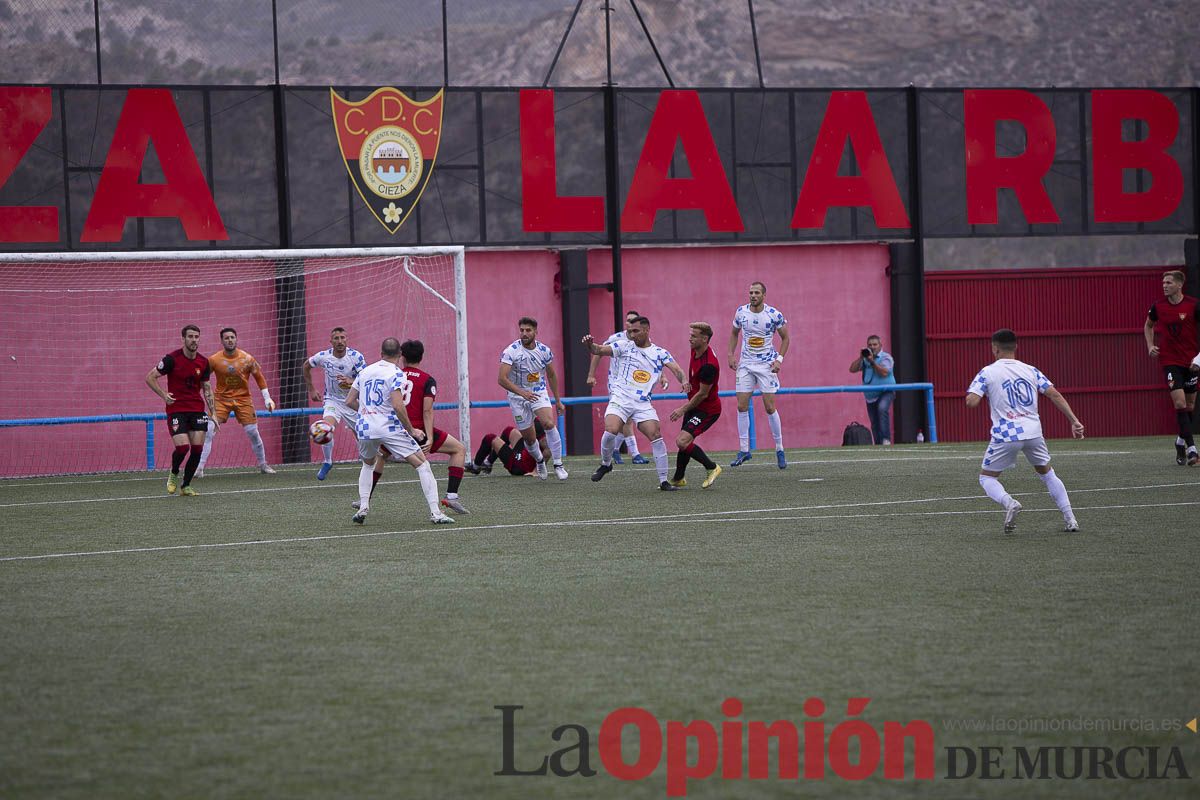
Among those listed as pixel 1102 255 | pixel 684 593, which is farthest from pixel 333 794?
pixel 1102 255

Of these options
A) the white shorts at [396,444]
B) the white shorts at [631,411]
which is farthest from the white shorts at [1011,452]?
the white shorts at [631,411]

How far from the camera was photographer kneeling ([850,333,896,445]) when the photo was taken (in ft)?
78.0

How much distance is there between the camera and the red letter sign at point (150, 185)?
2216 centimetres

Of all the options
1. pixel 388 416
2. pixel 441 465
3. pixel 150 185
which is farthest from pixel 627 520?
pixel 150 185

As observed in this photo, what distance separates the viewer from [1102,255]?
1980 inches

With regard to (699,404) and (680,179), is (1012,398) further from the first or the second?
(680,179)

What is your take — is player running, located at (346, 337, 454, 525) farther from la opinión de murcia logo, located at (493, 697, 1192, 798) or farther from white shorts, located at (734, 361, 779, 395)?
white shorts, located at (734, 361, 779, 395)

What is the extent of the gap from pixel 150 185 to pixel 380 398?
41.8 feet

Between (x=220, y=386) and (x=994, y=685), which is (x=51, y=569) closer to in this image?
(x=994, y=685)

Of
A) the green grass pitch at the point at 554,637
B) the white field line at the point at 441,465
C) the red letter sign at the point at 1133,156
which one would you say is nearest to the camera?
the green grass pitch at the point at 554,637

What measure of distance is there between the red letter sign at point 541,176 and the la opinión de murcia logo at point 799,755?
779 inches

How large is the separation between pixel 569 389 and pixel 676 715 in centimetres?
1948

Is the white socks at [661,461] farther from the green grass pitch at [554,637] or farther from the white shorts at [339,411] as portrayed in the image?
the white shorts at [339,411]

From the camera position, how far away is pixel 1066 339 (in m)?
27.8
